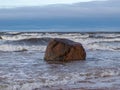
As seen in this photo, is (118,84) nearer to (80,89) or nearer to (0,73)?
(80,89)

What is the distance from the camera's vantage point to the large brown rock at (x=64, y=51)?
18.6 m

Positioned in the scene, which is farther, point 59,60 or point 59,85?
point 59,60

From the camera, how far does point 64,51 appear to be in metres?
18.8

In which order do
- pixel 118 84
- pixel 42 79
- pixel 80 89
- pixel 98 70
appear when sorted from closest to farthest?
pixel 80 89 < pixel 118 84 < pixel 42 79 < pixel 98 70

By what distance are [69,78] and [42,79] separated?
89 centimetres

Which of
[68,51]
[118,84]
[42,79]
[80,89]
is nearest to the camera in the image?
[80,89]

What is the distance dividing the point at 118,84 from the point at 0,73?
4520 millimetres

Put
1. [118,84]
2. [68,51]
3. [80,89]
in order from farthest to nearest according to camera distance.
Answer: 1. [68,51]
2. [118,84]
3. [80,89]

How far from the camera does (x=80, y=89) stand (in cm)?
1032

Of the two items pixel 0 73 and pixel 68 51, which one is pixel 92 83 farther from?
pixel 68 51

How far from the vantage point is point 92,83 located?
11.4 meters

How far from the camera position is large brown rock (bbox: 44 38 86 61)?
61.1 ft

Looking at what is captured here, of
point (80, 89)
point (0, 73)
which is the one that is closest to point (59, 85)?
point (80, 89)

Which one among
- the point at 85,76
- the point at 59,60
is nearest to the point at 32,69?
the point at 85,76
